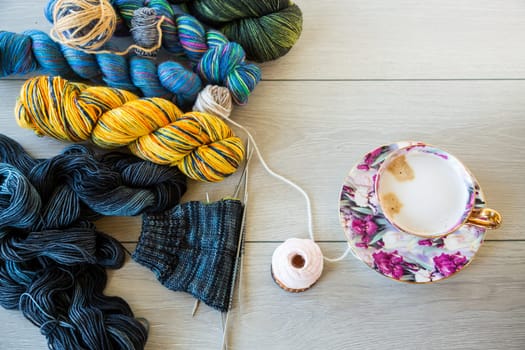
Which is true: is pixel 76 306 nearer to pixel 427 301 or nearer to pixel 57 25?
pixel 57 25

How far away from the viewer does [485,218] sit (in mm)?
627

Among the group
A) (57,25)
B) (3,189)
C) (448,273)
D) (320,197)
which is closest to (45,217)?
(3,189)

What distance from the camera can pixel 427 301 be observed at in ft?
2.43

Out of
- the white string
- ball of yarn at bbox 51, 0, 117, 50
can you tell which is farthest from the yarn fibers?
the white string

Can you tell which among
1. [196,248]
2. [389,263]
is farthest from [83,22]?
[389,263]

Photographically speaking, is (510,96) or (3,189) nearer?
(3,189)

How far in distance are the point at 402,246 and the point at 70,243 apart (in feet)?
1.75

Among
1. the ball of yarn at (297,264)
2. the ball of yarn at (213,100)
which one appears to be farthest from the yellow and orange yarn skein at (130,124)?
the ball of yarn at (297,264)

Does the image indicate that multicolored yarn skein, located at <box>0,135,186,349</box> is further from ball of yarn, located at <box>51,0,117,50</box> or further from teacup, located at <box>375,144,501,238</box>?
teacup, located at <box>375,144,501,238</box>

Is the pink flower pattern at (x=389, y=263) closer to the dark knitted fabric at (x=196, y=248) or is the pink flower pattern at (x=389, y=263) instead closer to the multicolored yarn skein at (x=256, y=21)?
the dark knitted fabric at (x=196, y=248)

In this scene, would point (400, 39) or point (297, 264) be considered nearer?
point (297, 264)

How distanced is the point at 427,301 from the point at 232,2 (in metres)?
0.62

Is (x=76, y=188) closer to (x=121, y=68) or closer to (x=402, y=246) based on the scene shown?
(x=121, y=68)

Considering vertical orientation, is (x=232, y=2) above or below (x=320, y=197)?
above
